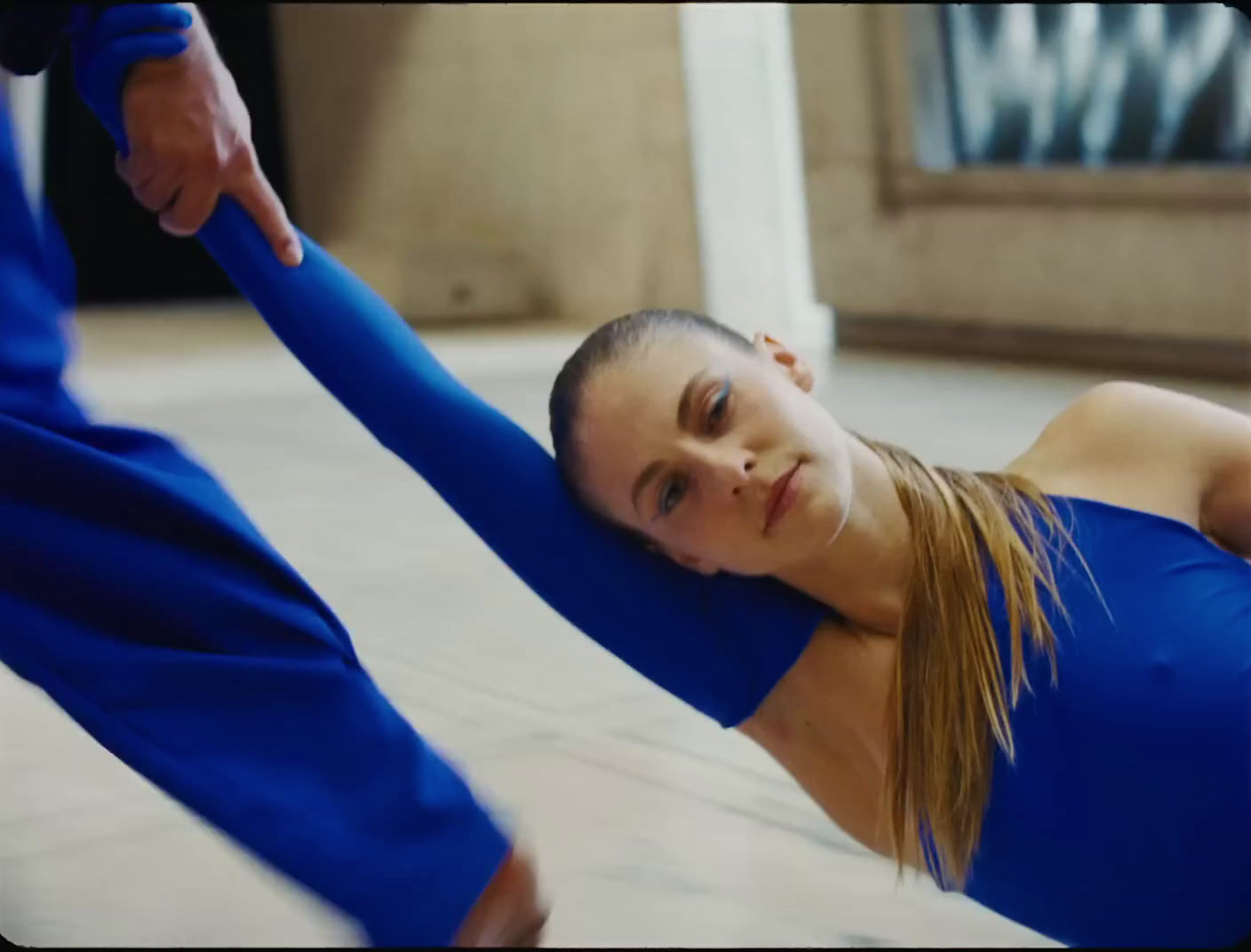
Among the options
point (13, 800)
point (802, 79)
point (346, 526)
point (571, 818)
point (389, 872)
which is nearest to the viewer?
point (389, 872)

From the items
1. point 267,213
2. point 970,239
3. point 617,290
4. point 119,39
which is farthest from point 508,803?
point 617,290

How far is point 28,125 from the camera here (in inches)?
76.9

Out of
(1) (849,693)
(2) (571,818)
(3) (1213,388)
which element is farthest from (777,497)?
(3) (1213,388)

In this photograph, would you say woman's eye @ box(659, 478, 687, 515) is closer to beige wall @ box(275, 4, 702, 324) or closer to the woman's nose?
the woman's nose

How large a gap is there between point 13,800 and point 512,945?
1.15 m

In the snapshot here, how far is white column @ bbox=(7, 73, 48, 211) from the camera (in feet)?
5.78

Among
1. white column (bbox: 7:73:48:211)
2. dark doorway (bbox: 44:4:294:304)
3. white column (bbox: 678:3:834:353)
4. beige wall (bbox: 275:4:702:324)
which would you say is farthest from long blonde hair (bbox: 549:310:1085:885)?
dark doorway (bbox: 44:4:294:304)

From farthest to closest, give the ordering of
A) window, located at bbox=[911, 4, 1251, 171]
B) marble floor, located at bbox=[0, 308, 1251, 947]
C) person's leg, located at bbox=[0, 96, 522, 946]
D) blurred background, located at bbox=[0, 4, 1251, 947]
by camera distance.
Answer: window, located at bbox=[911, 4, 1251, 171], blurred background, located at bbox=[0, 4, 1251, 947], marble floor, located at bbox=[0, 308, 1251, 947], person's leg, located at bbox=[0, 96, 522, 946]

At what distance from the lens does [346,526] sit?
183 inches

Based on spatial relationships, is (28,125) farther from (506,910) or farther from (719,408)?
(506,910)

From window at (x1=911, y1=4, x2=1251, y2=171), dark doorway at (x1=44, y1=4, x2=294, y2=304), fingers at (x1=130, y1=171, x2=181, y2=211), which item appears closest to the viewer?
fingers at (x1=130, y1=171, x2=181, y2=211)

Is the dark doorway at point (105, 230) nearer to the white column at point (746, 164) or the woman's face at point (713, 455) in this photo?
the white column at point (746, 164)

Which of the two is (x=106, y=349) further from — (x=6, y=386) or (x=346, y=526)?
(x=6, y=386)

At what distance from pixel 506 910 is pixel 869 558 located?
472 millimetres
